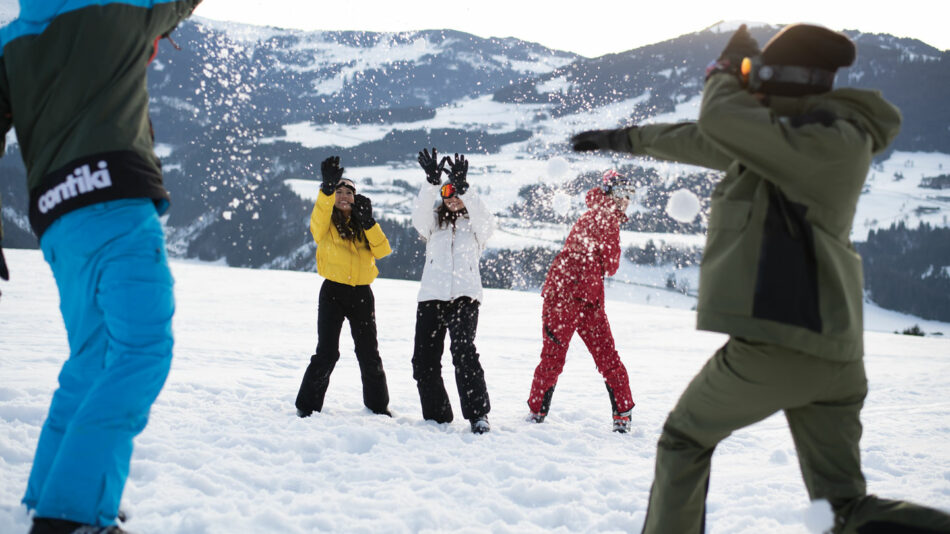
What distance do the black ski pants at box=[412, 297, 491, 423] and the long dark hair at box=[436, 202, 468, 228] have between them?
615 millimetres

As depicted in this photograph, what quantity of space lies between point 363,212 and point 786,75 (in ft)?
11.2

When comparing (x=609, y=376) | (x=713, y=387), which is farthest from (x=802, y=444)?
(x=609, y=376)

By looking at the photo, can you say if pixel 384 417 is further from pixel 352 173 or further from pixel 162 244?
pixel 352 173

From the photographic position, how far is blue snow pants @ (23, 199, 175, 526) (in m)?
1.77

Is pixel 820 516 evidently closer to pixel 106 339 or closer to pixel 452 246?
pixel 106 339

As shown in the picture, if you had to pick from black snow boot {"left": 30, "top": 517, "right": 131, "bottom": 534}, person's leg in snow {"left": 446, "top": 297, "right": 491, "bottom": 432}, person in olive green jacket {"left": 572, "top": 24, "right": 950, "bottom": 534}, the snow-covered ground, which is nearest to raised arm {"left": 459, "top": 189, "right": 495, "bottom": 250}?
person's leg in snow {"left": 446, "top": 297, "right": 491, "bottom": 432}

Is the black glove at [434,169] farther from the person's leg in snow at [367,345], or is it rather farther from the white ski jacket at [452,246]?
the person's leg in snow at [367,345]

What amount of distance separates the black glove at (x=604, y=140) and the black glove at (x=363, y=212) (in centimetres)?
257

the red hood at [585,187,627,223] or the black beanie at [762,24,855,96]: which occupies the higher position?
the black beanie at [762,24,855,96]

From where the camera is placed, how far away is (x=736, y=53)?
1.89 meters

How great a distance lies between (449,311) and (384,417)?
1020mm

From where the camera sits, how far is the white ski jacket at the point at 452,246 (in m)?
4.46

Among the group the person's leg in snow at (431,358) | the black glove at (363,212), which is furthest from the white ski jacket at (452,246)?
the black glove at (363,212)

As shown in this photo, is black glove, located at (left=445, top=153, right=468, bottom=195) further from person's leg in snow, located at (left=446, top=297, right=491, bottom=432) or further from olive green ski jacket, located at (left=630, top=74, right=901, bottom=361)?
olive green ski jacket, located at (left=630, top=74, right=901, bottom=361)
